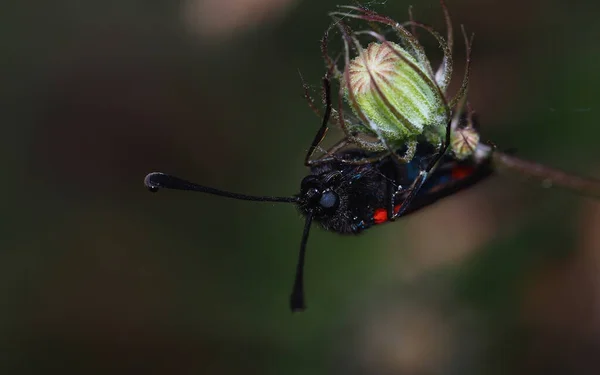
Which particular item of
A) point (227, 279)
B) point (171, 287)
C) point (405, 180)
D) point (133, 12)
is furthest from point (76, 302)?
point (405, 180)

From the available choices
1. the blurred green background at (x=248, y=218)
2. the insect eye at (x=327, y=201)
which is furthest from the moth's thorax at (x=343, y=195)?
the blurred green background at (x=248, y=218)

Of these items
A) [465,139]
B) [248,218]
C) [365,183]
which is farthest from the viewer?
[248,218]

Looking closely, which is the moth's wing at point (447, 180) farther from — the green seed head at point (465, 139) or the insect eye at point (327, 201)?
the insect eye at point (327, 201)

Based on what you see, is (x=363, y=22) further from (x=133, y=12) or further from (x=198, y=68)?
(x=133, y=12)

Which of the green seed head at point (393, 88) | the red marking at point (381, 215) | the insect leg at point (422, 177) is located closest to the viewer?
the green seed head at point (393, 88)

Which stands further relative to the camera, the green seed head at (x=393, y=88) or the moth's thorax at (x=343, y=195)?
the moth's thorax at (x=343, y=195)

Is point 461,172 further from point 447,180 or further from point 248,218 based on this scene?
point 248,218

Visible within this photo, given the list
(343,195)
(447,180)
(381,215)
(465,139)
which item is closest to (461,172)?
(447,180)
